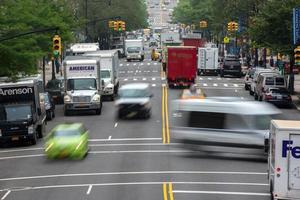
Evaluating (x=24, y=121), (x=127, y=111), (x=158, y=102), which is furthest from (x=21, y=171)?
(x=158, y=102)

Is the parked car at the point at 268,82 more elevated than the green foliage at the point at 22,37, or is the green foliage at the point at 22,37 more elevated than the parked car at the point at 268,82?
the green foliage at the point at 22,37

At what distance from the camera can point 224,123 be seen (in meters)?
31.6

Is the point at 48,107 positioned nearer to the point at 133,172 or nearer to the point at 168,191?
the point at 133,172

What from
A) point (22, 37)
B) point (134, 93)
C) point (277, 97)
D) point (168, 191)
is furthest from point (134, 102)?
point (168, 191)

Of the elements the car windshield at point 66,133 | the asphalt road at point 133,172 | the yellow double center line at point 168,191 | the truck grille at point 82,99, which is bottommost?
the asphalt road at point 133,172

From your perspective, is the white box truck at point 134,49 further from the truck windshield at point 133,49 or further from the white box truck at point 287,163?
the white box truck at point 287,163

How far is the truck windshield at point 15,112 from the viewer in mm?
38719

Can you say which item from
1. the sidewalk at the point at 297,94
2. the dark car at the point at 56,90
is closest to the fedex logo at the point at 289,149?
the sidewalk at the point at 297,94

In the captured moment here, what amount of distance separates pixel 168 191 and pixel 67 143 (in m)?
8.46

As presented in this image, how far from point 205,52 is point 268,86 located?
30629mm

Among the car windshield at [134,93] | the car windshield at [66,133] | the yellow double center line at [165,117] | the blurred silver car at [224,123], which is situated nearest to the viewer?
the blurred silver car at [224,123]

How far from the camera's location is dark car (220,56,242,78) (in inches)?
3371

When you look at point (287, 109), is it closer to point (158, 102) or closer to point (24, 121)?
point (158, 102)

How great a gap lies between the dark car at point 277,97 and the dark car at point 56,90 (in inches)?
608
